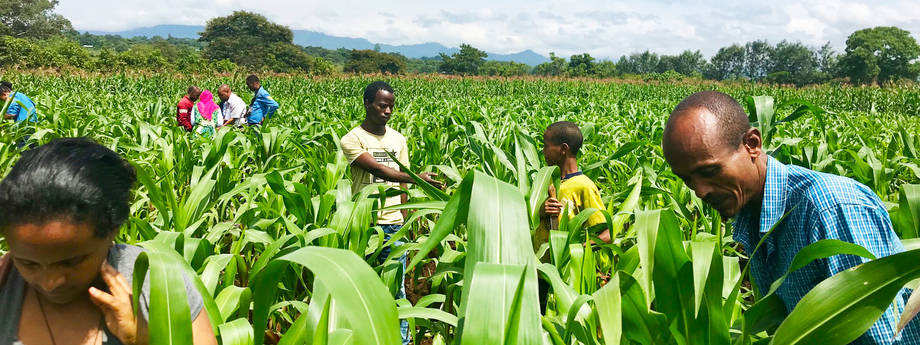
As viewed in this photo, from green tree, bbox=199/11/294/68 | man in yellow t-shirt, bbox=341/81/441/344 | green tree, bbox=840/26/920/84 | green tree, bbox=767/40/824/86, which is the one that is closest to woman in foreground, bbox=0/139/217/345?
man in yellow t-shirt, bbox=341/81/441/344

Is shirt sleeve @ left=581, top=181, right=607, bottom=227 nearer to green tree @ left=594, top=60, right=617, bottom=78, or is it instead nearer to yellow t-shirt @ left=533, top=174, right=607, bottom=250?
yellow t-shirt @ left=533, top=174, right=607, bottom=250

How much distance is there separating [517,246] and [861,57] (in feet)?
253

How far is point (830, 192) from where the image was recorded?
104 centimetres

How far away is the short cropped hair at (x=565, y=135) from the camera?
8.22 ft

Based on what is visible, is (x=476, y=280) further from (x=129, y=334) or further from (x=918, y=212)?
(x=918, y=212)

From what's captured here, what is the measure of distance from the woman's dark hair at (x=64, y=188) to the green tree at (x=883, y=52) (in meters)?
77.0

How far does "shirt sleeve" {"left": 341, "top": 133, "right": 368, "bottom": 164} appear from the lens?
302 cm

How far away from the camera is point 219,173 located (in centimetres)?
354

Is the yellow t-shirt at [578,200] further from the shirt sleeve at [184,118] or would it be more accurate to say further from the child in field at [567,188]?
the shirt sleeve at [184,118]

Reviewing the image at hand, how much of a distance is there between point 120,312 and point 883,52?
84397 millimetres

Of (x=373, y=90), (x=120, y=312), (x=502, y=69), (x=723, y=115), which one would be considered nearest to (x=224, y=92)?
(x=373, y=90)

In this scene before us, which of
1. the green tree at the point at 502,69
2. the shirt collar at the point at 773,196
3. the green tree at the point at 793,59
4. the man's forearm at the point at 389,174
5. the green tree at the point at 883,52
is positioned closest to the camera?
the shirt collar at the point at 773,196

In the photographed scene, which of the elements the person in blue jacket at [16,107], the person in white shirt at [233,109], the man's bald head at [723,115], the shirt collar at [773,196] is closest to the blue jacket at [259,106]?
the person in white shirt at [233,109]

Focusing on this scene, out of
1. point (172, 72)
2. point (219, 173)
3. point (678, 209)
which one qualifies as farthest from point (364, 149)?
point (172, 72)
